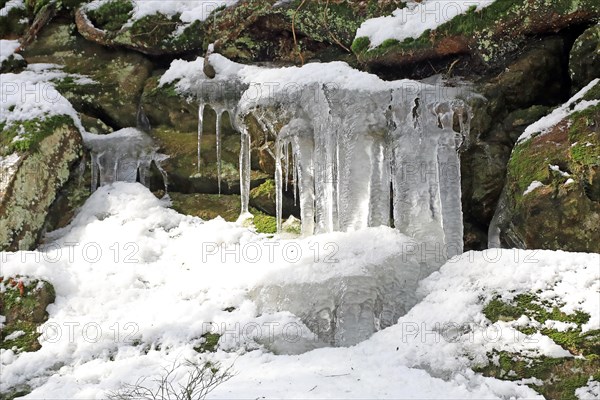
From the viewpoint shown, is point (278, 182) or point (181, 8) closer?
point (278, 182)

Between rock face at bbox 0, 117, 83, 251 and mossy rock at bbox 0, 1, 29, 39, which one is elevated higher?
mossy rock at bbox 0, 1, 29, 39

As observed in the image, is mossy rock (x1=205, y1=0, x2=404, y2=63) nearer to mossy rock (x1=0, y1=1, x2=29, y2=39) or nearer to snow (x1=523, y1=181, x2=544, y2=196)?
snow (x1=523, y1=181, x2=544, y2=196)

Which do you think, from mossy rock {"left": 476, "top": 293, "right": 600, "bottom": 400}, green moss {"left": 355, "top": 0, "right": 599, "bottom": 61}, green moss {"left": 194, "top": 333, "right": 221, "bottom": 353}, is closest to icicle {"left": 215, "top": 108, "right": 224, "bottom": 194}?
green moss {"left": 355, "top": 0, "right": 599, "bottom": 61}

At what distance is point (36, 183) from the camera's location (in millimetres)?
6645

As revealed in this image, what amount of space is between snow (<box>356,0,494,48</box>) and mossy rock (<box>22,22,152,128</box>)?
10.1ft

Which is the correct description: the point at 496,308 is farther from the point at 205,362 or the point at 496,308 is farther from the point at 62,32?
the point at 62,32

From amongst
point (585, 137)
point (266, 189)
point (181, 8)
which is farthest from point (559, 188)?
point (181, 8)

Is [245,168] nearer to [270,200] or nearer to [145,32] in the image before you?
[270,200]

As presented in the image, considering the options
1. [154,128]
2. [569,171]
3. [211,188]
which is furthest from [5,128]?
[569,171]

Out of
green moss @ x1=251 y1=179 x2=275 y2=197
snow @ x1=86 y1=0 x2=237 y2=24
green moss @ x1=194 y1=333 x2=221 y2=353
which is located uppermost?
snow @ x1=86 y1=0 x2=237 y2=24

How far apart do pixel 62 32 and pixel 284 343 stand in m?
6.52

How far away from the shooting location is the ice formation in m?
5.86

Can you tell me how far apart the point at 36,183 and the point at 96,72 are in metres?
2.33

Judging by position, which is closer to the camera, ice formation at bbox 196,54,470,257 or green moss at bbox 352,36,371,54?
ice formation at bbox 196,54,470,257
